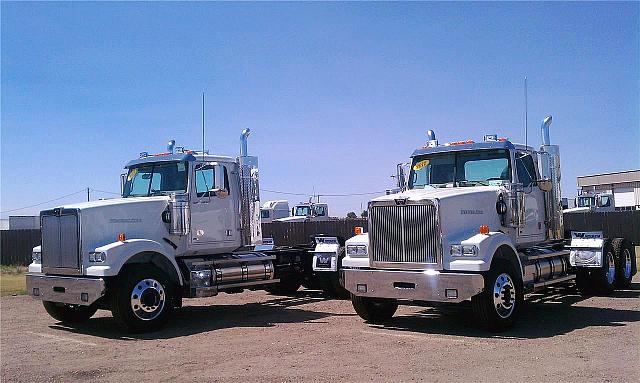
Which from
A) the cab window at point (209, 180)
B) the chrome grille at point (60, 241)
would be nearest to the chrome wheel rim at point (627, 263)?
the cab window at point (209, 180)

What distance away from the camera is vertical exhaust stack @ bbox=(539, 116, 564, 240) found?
12.7 metres

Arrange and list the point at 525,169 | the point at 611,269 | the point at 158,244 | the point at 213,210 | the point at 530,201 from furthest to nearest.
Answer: the point at 611,269, the point at 213,210, the point at 530,201, the point at 525,169, the point at 158,244

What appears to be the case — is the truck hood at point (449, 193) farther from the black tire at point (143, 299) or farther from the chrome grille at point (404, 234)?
the black tire at point (143, 299)

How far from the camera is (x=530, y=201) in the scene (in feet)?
39.7

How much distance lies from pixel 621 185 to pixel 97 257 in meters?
49.4

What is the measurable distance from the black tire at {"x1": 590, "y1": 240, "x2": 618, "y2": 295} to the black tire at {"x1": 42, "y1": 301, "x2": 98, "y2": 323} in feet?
34.2

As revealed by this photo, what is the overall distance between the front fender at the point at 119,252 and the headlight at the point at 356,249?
10.6 ft

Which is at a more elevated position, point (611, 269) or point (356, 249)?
point (356, 249)

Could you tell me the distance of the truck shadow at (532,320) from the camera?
9.82 meters

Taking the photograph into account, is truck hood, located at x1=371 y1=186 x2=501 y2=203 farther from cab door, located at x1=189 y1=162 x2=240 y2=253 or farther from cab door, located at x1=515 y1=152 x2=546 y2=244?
cab door, located at x1=189 y1=162 x2=240 y2=253

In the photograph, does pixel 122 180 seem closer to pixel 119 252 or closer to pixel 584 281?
pixel 119 252

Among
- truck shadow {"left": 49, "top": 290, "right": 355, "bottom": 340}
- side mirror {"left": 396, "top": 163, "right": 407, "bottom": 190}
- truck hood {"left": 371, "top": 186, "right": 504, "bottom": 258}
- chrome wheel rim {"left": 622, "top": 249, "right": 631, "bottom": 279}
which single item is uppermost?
side mirror {"left": 396, "top": 163, "right": 407, "bottom": 190}

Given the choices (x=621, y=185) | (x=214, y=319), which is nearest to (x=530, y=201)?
(x=214, y=319)

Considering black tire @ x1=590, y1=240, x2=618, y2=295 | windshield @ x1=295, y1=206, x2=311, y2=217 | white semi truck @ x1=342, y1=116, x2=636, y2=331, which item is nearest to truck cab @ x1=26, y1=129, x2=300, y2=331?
white semi truck @ x1=342, y1=116, x2=636, y2=331
